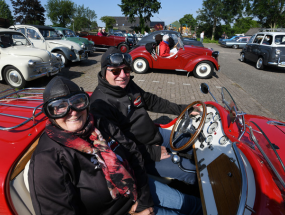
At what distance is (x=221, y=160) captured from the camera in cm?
159

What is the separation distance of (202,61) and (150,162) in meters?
6.53

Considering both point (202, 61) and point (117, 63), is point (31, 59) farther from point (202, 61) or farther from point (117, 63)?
point (202, 61)

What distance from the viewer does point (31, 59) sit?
599cm

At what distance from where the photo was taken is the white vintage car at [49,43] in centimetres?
865

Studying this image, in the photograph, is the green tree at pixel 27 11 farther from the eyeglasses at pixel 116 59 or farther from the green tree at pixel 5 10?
the eyeglasses at pixel 116 59

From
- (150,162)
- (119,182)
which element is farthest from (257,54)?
(119,182)

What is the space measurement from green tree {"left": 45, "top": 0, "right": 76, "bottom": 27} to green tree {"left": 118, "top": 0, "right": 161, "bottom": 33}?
41.4 ft

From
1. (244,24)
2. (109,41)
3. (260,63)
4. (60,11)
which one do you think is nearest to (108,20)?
(60,11)

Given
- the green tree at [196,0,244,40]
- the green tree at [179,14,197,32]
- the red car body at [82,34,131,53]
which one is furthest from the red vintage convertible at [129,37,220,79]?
the green tree at [179,14,197,32]

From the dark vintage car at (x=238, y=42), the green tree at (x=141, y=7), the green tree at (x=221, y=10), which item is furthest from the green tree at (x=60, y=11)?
the dark vintage car at (x=238, y=42)

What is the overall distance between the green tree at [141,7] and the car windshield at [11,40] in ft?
98.1

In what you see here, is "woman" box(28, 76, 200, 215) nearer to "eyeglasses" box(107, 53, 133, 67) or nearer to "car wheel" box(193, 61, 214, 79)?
"eyeglasses" box(107, 53, 133, 67)

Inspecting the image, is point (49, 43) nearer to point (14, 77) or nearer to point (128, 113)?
point (14, 77)

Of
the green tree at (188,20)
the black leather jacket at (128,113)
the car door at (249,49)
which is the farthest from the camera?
the green tree at (188,20)
